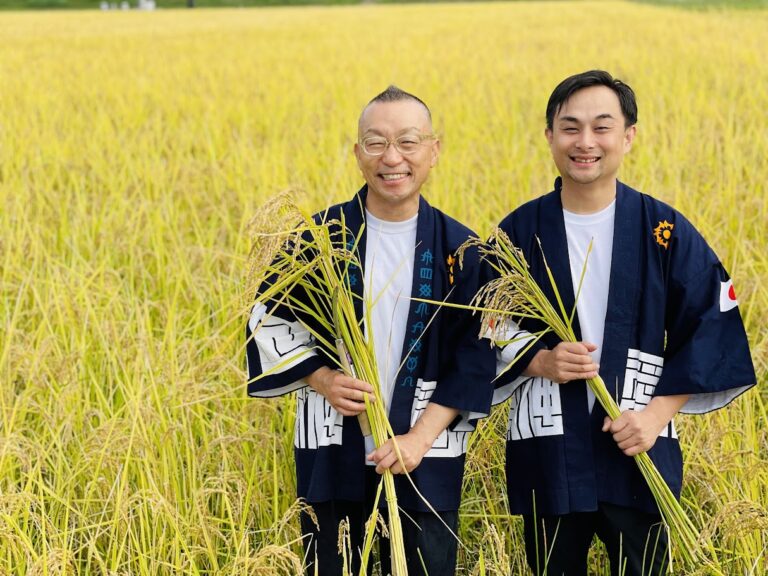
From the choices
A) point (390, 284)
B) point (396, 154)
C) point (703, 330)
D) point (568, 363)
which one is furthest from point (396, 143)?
point (703, 330)

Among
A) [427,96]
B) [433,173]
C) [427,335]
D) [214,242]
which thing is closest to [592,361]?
[427,335]

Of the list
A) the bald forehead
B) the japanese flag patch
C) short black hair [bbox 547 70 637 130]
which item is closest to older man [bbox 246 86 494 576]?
the bald forehead

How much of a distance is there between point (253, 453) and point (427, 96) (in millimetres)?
3745

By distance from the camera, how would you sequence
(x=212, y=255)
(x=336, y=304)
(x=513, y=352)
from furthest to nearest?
(x=212, y=255), (x=513, y=352), (x=336, y=304)

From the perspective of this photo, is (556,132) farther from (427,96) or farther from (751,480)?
(427,96)

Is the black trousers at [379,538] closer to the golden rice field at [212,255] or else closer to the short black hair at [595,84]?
the golden rice field at [212,255]

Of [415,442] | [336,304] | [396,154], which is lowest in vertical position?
[415,442]

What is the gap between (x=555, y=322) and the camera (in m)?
1.35

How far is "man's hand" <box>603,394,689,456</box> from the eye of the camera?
1.34 metres

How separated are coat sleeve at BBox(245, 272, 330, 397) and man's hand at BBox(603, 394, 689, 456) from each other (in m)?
0.51

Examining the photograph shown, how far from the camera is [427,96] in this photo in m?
5.23

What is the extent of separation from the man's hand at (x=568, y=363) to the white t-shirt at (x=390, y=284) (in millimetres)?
247

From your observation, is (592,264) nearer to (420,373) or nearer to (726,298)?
(726,298)

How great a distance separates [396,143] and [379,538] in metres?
0.72
